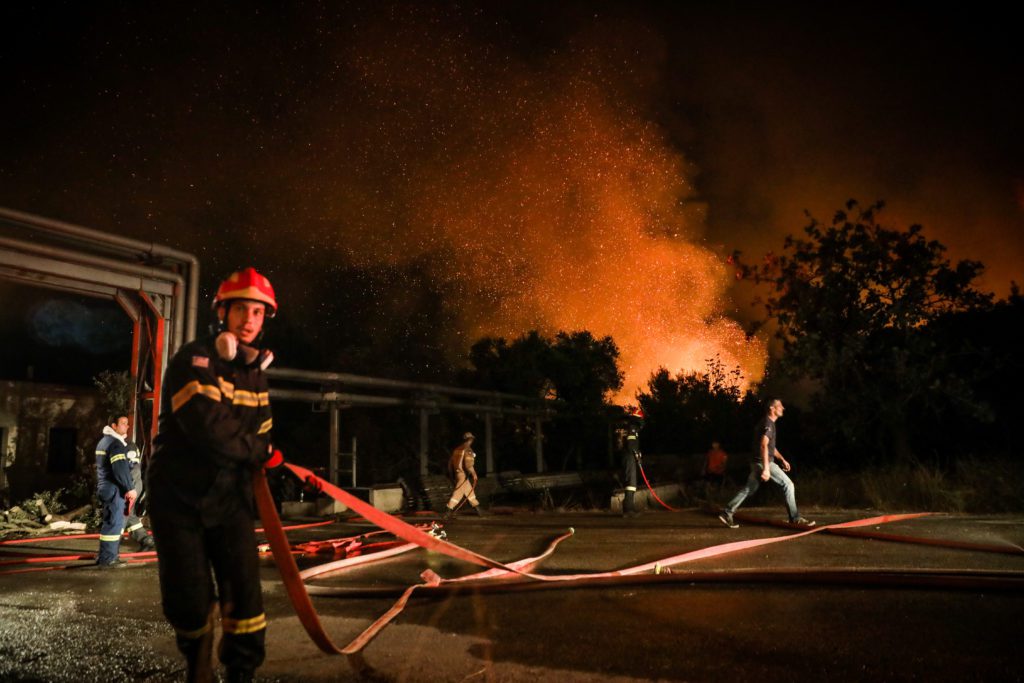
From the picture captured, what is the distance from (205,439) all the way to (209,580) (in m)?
0.64

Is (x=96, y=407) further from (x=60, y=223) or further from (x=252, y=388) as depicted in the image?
(x=252, y=388)

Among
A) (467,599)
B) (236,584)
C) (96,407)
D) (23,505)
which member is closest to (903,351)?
(467,599)

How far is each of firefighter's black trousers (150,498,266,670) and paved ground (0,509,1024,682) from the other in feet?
2.17

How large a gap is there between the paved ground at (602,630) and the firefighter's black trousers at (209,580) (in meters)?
0.66

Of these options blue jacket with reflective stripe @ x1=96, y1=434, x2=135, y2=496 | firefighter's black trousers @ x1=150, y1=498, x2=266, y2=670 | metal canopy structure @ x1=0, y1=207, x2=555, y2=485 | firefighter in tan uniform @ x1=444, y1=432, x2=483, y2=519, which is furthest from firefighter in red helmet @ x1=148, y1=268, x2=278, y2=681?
Answer: firefighter in tan uniform @ x1=444, y1=432, x2=483, y2=519

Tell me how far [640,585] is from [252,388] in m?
3.58

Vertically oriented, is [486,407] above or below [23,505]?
above

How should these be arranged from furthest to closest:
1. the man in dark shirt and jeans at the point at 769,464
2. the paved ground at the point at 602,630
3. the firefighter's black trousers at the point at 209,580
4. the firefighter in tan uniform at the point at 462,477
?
the firefighter in tan uniform at the point at 462,477
the man in dark shirt and jeans at the point at 769,464
the paved ground at the point at 602,630
the firefighter's black trousers at the point at 209,580

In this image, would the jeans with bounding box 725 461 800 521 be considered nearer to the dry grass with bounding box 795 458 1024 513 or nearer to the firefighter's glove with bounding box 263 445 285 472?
the dry grass with bounding box 795 458 1024 513

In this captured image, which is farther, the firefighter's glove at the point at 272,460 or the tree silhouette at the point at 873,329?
the tree silhouette at the point at 873,329

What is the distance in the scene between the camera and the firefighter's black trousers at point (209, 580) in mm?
2824

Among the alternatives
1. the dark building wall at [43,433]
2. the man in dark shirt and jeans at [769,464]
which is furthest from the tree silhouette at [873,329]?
the dark building wall at [43,433]

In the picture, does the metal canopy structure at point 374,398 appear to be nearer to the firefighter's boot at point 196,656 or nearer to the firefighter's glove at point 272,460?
the firefighter's glove at point 272,460

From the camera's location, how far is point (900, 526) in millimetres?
9164
